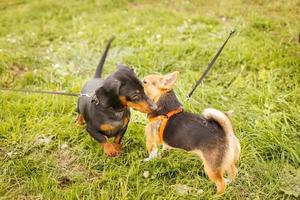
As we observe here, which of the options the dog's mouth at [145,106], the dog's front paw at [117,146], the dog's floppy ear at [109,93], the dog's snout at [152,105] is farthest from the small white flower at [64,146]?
the dog's snout at [152,105]

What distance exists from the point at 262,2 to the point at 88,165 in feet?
19.1

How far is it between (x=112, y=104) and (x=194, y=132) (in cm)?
72

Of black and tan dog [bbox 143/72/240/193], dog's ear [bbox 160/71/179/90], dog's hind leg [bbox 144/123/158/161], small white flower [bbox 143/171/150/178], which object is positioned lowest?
small white flower [bbox 143/171/150/178]

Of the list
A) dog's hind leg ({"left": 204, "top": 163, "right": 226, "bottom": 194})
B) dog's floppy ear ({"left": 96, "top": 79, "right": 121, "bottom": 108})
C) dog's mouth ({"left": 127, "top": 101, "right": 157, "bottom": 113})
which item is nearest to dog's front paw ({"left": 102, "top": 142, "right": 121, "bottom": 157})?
dog's floppy ear ({"left": 96, "top": 79, "right": 121, "bottom": 108})

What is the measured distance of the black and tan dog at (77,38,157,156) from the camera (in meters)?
3.08

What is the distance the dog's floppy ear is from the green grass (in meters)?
0.75

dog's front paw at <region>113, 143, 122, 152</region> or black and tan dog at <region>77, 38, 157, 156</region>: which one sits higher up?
black and tan dog at <region>77, 38, 157, 156</region>

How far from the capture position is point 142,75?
5438 mm

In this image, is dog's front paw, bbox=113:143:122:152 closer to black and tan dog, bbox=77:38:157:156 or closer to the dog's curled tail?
black and tan dog, bbox=77:38:157:156

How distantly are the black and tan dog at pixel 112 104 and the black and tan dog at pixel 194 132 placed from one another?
240 millimetres

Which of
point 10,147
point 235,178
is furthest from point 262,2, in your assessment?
point 10,147

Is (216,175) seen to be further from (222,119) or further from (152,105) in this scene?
(152,105)

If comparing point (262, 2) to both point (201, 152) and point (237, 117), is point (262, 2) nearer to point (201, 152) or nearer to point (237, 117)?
point (237, 117)

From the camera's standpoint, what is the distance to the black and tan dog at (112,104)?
3.08 m
